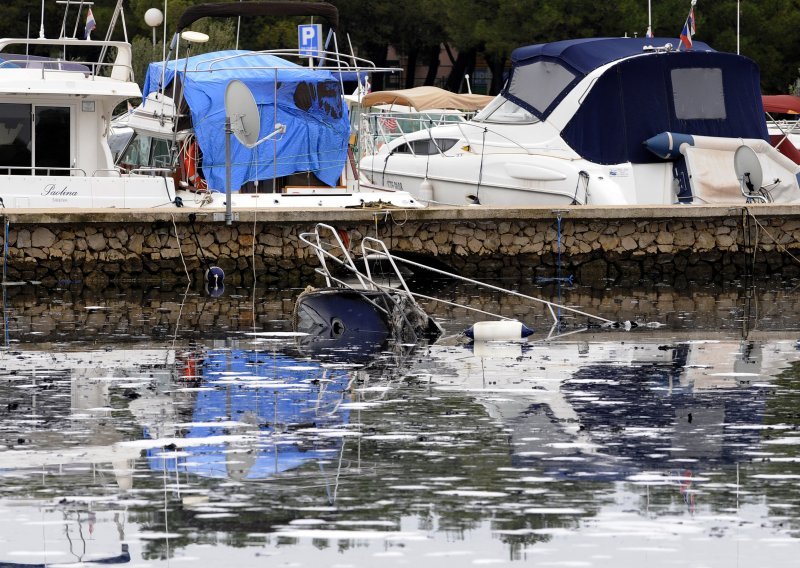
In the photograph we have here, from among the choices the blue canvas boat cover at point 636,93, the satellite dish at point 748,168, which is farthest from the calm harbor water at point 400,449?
the satellite dish at point 748,168

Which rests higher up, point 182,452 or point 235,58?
point 235,58

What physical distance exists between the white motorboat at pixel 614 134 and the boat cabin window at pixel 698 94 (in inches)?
0.7

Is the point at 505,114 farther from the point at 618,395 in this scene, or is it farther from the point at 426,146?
the point at 618,395

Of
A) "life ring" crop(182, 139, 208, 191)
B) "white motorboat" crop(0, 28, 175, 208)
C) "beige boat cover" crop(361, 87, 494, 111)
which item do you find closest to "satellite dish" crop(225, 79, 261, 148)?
"life ring" crop(182, 139, 208, 191)

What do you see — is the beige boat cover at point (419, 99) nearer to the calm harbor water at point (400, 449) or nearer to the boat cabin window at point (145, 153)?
the boat cabin window at point (145, 153)

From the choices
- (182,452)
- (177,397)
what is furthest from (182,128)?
(182,452)

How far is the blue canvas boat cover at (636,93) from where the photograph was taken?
28.5m

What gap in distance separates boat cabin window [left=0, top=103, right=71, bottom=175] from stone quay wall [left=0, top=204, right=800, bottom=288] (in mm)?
1502

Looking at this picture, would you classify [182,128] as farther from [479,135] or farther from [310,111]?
[479,135]

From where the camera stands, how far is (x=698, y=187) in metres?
28.4

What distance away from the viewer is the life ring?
2879cm

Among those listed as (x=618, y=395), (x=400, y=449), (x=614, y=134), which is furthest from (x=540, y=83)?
(x=400, y=449)

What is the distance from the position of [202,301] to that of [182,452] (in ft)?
39.2

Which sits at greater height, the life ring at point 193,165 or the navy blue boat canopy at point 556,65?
the navy blue boat canopy at point 556,65
